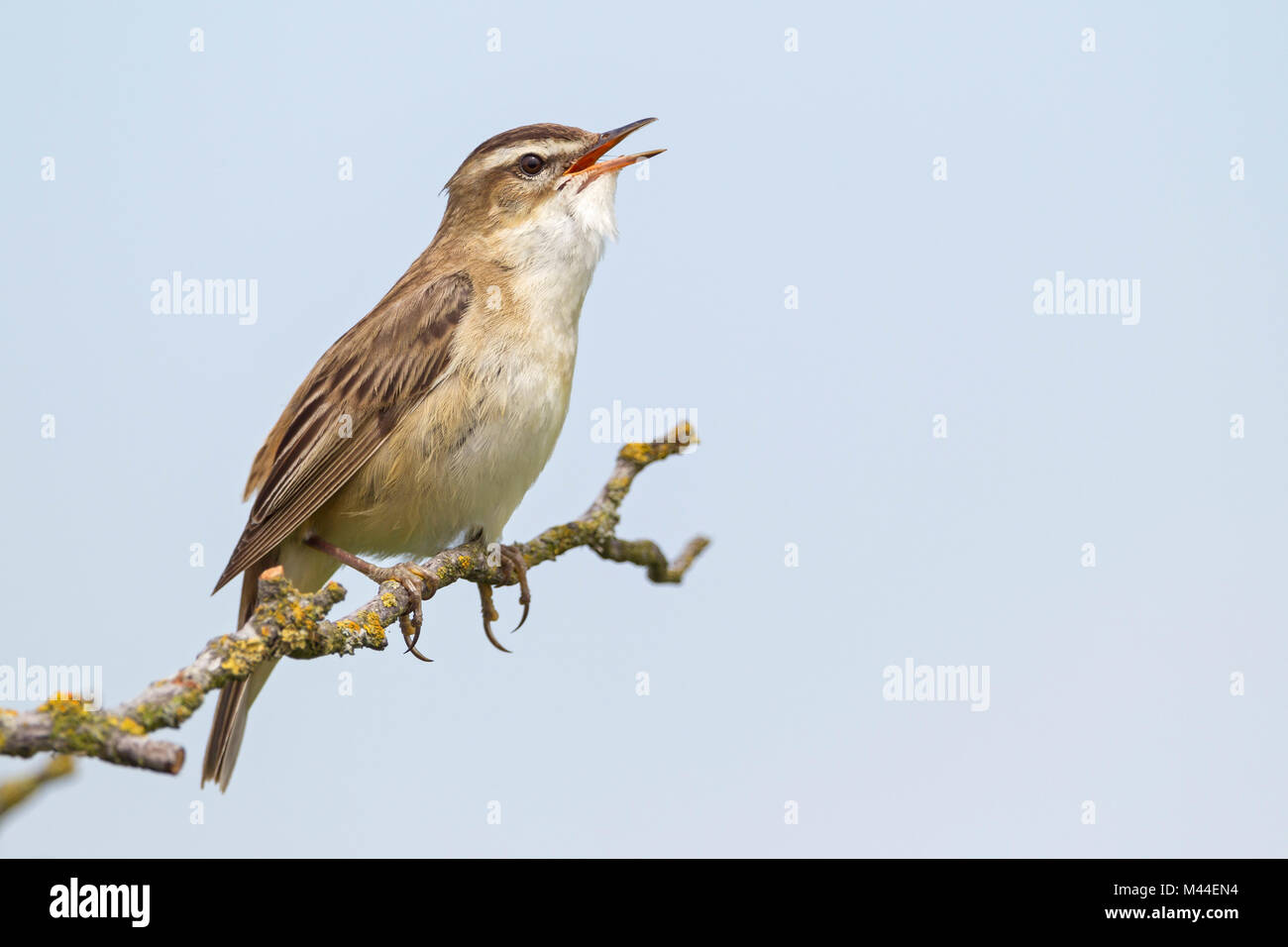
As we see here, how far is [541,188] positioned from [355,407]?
4.73ft

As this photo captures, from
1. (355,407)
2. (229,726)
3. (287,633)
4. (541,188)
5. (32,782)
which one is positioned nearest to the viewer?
(32,782)

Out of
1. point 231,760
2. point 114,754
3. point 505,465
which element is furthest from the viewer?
point 231,760

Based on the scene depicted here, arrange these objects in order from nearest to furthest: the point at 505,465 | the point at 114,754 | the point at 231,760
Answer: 1. the point at 114,754
2. the point at 505,465
3. the point at 231,760

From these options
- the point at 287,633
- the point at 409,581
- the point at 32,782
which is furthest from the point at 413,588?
the point at 32,782

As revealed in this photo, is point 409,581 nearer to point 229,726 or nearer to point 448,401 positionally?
point 448,401

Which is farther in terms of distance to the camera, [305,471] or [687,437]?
[687,437]

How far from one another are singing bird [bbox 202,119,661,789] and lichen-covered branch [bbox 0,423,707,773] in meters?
0.20

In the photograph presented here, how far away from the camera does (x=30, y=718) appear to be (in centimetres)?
251

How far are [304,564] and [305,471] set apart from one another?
50cm

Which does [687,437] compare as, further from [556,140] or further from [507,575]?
[556,140]

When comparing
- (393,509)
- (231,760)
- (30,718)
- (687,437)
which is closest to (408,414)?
(393,509)

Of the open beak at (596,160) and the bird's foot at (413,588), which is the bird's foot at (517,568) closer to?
the bird's foot at (413,588)

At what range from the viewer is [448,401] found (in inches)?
203

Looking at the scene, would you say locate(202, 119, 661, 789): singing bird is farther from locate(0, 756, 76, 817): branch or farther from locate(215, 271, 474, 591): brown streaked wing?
locate(0, 756, 76, 817): branch
